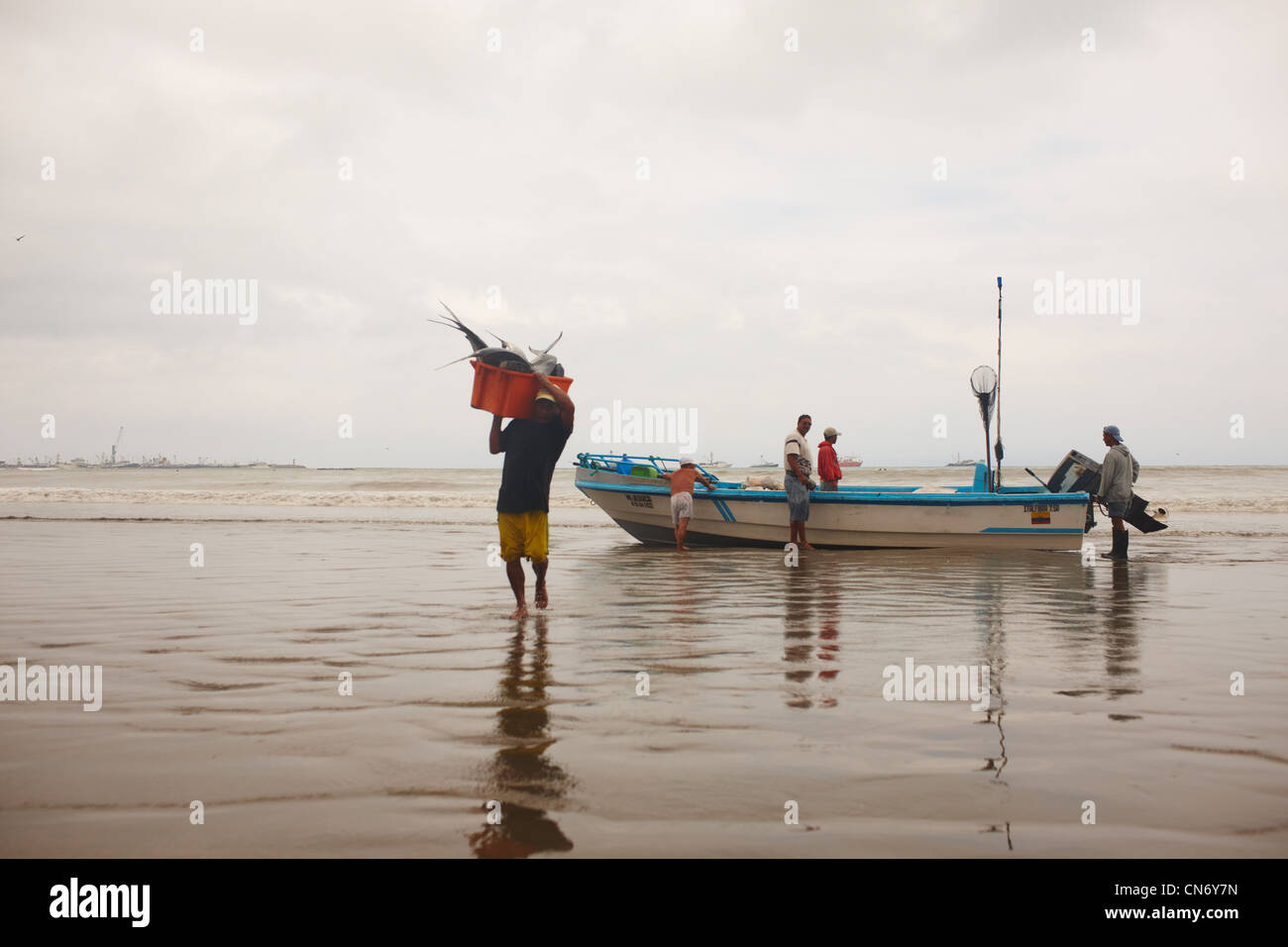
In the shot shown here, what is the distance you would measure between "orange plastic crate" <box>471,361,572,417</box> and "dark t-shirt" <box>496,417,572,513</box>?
0.13m

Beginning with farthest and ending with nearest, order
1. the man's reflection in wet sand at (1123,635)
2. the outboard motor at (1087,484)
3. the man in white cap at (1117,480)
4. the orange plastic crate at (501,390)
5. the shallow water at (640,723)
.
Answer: the outboard motor at (1087,484) → the man in white cap at (1117,480) → the orange plastic crate at (501,390) → the man's reflection in wet sand at (1123,635) → the shallow water at (640,723)

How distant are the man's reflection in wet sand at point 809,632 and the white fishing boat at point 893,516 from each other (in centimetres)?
386

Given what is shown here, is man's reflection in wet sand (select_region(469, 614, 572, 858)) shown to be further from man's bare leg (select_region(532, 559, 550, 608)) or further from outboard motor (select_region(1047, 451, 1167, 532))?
outboard motor (select_region(1047, 451, 1167, 532))

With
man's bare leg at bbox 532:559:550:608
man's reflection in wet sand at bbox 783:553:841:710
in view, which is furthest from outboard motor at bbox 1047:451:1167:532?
man's bare leg at bbox 532:559:550:608

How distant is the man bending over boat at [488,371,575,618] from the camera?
23.1 ft

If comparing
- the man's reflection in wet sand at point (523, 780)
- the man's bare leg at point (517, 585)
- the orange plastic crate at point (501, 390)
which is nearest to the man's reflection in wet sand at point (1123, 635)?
the man's reflection in wet sand at point (523, 780)

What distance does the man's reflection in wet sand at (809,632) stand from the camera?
457cm

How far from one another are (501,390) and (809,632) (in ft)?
9.85

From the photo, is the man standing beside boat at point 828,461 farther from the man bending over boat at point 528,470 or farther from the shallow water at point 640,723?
the man bending over boat at point 528,470

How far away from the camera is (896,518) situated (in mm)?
14930

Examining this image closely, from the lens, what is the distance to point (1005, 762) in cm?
334

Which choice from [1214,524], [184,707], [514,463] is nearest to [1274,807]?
[184,707]

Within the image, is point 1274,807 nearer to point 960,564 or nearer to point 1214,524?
point 960,564
